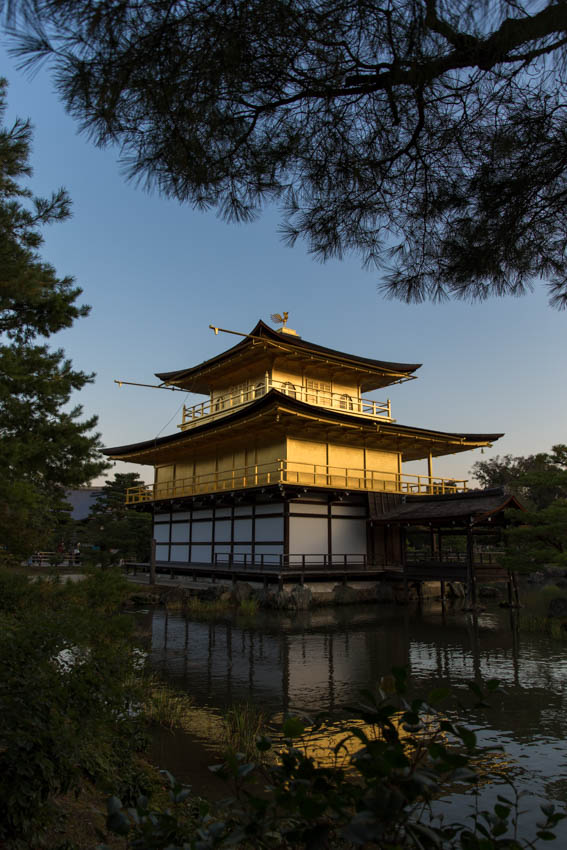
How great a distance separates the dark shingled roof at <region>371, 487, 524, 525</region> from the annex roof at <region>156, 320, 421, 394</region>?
7.18m

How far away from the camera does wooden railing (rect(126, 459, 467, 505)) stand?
77.0 ft

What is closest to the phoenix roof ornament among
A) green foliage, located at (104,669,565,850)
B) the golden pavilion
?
the golden pavilion

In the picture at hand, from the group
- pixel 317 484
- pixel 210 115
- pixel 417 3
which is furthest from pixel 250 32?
pixel 317 484

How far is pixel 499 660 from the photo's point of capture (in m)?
11.4

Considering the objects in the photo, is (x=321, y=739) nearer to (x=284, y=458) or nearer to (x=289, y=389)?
(x=284, y=458)

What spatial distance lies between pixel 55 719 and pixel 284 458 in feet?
67.1

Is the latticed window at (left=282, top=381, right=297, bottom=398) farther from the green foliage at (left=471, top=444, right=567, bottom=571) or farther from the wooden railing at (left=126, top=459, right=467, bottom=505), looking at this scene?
the green foliage at (left=471, top=444, right=567, bottom=571)

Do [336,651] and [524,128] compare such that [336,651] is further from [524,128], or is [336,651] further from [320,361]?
[320,361]

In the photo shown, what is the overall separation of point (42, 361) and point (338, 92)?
987cm

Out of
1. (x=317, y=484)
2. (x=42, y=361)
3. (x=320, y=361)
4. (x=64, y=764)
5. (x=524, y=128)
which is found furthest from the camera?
(x=320, y=361)

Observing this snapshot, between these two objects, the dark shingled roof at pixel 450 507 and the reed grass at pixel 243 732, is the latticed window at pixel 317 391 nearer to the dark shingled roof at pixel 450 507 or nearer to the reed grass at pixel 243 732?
the dark shingled roof at pixel 450 507

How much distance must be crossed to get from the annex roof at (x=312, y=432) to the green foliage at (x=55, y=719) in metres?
17.2

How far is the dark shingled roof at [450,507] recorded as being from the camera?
61.4 feet

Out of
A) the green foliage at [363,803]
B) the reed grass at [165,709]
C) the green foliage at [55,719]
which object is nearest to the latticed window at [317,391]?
the reed grass at [165,709]
